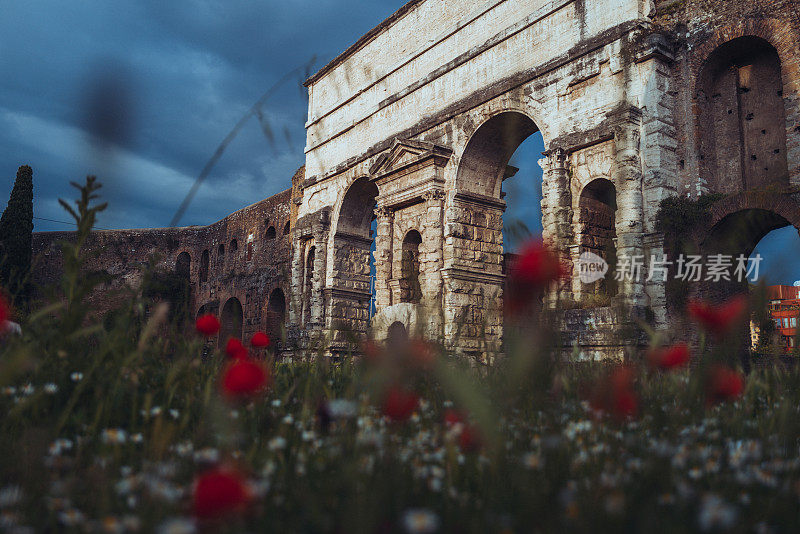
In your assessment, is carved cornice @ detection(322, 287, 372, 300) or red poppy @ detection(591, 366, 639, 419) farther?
carved cornice @ detection(322, 287, 372, 300)

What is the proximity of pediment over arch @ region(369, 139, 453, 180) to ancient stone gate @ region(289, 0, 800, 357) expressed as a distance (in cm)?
4

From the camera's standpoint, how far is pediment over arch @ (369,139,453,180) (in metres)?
14.1

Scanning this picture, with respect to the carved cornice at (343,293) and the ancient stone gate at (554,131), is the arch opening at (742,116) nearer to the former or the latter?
the ancient stone gate at (554,131)

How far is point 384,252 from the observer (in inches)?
630

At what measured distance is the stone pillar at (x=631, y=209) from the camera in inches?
396

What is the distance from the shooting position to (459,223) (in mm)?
13711

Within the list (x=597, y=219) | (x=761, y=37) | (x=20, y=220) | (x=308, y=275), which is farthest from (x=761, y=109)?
(x=20, y=220)

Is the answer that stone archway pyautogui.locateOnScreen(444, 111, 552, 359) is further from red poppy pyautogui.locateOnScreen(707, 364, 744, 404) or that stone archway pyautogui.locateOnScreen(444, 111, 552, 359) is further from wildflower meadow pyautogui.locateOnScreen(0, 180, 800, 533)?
red poppy pyautogui.locateOnScreen(707, 364, 744, 404)

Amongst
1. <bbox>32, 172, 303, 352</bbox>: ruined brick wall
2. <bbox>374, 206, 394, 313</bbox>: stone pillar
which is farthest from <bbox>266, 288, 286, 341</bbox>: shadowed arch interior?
<bbox>374, 206, 394, 313</bbox>: stone pillar

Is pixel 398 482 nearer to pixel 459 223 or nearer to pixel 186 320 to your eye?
pixel 186 320

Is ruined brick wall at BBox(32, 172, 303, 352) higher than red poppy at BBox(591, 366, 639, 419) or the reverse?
higher

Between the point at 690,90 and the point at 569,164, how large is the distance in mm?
2423

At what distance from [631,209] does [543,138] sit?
2745mm

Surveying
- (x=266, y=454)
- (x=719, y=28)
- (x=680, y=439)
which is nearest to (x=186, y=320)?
(x=266, y=454)
